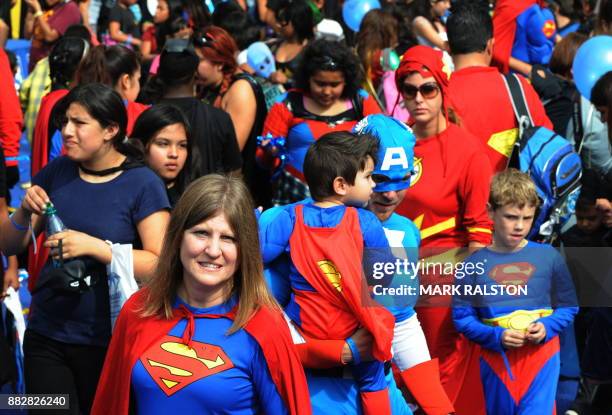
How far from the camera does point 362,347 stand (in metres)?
4.04

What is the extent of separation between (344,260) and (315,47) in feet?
8.49

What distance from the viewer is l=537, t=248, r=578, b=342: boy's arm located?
523cm

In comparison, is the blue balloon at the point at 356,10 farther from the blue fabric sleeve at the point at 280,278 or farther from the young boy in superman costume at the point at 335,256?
the blue fabric sleeve at the point at 280,278

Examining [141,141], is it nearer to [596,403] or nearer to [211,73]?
[211,73]

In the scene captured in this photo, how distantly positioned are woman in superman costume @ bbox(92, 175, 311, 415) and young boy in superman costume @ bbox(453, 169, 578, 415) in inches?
83.3

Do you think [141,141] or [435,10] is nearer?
[141,141]

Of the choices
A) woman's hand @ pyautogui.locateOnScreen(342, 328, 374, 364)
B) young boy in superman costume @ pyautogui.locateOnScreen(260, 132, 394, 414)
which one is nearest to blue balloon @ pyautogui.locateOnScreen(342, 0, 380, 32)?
young boy in superman costume @ pyautogui.locateOnScreen(260, 132, 394, 414)

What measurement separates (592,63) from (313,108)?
1.92m

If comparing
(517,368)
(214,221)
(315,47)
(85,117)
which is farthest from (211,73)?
(214,221)

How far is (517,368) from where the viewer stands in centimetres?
522

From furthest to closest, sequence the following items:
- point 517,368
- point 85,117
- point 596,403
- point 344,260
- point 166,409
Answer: point 596,403, point 517,368, point 85,117, point 344,260, point 166,409

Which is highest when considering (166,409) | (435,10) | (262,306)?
(435,10)

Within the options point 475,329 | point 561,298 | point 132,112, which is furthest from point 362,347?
point 132,112

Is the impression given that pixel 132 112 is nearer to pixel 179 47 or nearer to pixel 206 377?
pixel 179 47
